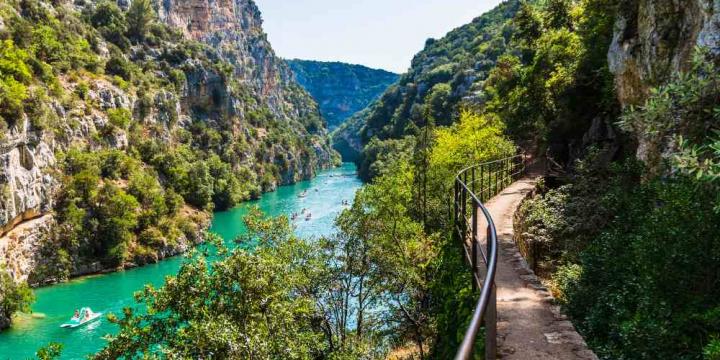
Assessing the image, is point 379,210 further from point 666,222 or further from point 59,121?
point 59,121

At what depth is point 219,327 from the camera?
12555 mm

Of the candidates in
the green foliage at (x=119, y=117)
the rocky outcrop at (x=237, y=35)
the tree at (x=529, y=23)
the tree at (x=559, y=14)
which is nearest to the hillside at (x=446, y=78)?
the tree at (x=529, y=23)

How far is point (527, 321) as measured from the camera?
620 cm

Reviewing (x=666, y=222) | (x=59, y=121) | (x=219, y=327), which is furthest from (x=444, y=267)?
(x=59, y=121)

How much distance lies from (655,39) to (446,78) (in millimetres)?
115804

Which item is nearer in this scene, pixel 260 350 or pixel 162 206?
pixel 260 350

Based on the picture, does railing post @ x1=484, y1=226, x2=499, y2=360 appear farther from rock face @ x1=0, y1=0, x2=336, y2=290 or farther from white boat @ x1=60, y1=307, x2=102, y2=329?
rock face @ x1=0, y1=0, x2=336, y2=290

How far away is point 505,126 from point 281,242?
68.8 ft

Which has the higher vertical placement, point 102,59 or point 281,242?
point 102,59

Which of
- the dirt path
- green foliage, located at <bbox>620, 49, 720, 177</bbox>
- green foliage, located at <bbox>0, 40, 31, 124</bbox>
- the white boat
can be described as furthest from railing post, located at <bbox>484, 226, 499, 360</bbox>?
green foliage, located at <bbox>0, 40, 31, 124</bbox>

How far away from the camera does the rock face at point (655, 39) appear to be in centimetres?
872

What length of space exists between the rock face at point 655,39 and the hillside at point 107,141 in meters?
17.3

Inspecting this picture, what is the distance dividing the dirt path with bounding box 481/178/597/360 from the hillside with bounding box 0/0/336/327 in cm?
1569

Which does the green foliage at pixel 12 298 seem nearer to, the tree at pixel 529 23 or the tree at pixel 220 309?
the tree at pixel 220 309
